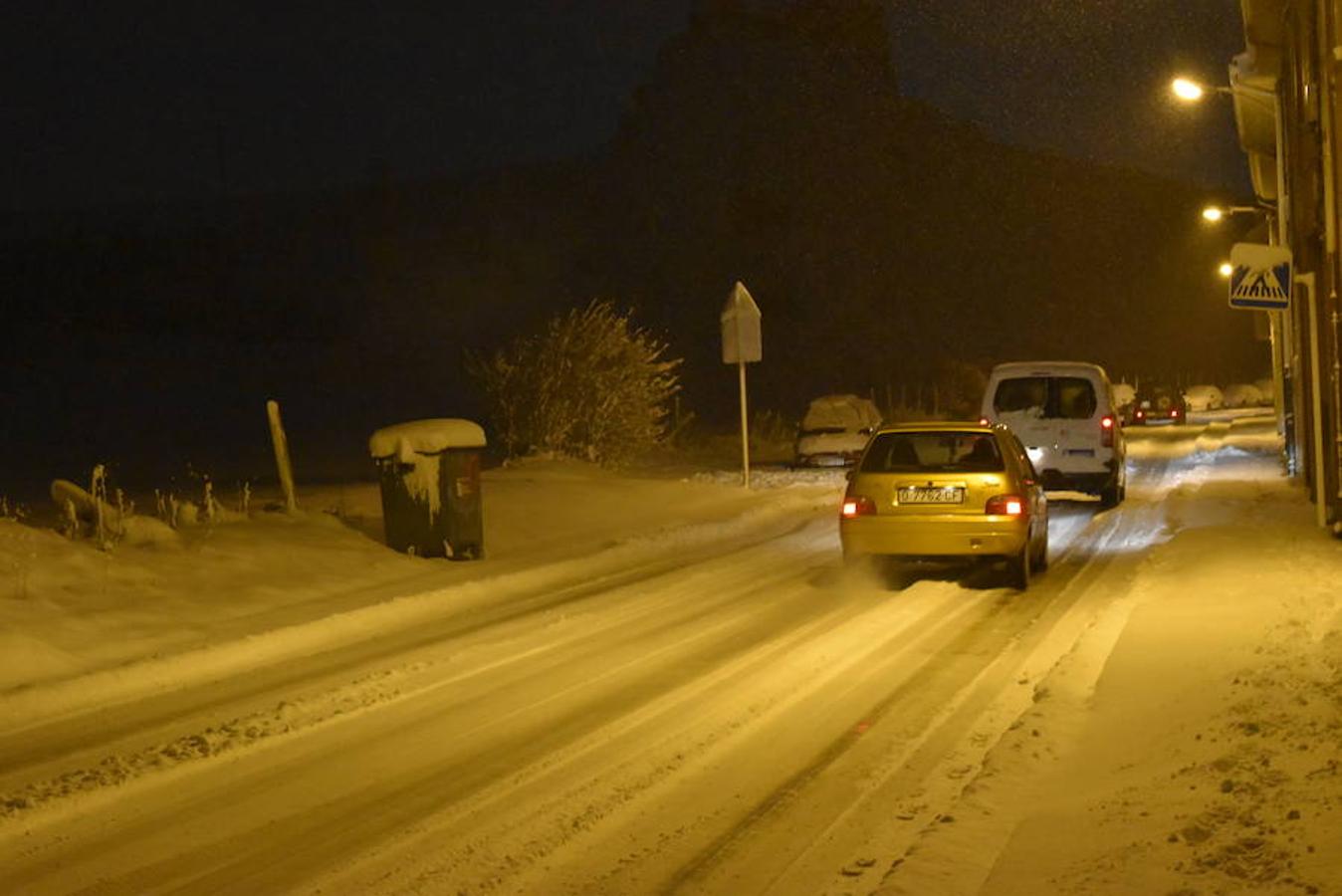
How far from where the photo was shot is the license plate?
14484 millimetres

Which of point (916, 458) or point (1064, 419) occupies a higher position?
point (1064, 419)

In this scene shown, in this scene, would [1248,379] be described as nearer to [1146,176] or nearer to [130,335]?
[1146,176]

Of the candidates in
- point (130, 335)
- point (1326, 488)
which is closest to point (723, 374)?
point (130, 335)

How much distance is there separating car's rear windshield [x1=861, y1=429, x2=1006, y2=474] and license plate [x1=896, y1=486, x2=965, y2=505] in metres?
0.20

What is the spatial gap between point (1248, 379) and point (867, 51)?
3378 cm

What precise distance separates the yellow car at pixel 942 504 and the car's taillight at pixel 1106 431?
7.43m

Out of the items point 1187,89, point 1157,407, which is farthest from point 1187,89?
point 1157,407

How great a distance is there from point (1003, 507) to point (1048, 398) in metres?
8.59

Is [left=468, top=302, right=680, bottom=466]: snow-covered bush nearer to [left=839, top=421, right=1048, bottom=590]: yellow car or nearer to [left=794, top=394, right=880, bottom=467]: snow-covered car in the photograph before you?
[left=794, top=394, right=880, bottom=467]: snow-covered car

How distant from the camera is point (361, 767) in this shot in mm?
8109

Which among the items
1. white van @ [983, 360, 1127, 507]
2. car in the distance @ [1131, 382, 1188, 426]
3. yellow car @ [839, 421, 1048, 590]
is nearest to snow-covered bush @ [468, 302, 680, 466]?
white van @ [983, 360, 1127, 507]

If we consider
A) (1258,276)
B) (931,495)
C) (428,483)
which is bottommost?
(931,495)

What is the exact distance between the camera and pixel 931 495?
47.7 feet

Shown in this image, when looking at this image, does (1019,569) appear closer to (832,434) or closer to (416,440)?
(416,440)
